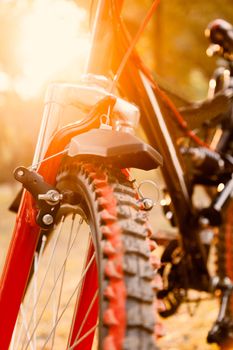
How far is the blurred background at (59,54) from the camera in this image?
4.45 m

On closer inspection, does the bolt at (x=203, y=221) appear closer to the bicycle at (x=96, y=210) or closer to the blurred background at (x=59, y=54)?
the blurred background at (x=59, y=54)

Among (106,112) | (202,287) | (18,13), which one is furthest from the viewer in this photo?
(18,13)

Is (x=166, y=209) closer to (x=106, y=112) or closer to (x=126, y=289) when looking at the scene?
(x=106, y=112)

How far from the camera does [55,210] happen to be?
165 cm

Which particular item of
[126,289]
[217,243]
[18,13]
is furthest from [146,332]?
[18,13]

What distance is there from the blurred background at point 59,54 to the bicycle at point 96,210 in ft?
3.83

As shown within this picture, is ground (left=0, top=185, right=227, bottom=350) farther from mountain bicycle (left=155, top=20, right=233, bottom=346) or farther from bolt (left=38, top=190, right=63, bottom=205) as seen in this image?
bolt (left=38, top=190, right=63, bottom=205)

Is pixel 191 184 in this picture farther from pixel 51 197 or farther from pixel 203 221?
pixel 51 197

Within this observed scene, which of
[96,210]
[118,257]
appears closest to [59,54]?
[96,210]

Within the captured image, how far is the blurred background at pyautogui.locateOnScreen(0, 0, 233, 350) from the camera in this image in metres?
4.45

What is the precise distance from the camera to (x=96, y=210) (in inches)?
53.1

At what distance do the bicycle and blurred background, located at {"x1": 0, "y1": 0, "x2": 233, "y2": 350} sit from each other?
3.83ft

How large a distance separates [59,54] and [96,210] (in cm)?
499

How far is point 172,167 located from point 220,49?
83cm
